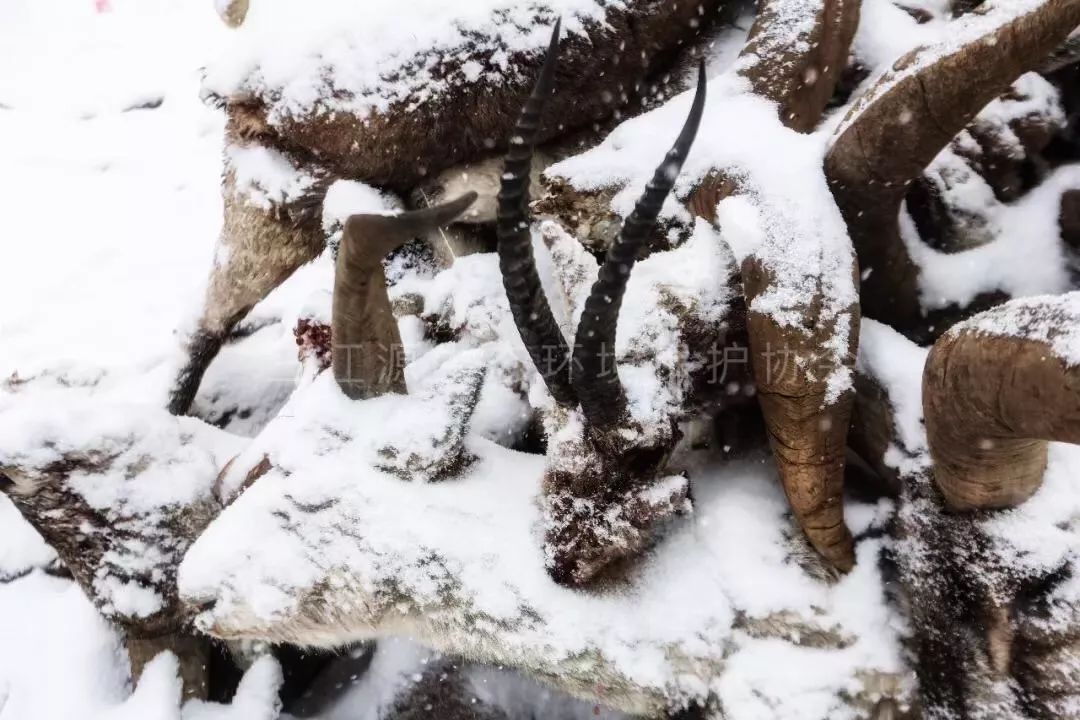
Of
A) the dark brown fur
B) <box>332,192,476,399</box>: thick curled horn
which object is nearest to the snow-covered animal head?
<box>332,192,476,399</box>: thick curled horn

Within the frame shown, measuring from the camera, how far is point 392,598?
8.34ft

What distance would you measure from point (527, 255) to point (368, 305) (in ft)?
3.04

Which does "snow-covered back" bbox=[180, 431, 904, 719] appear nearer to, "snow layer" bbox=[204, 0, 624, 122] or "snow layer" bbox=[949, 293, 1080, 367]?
"snow layer" bbox=[949, 293, 1080, 367]

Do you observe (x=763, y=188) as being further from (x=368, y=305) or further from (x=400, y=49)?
(x=400, y=49)

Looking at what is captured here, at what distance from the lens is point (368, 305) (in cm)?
261

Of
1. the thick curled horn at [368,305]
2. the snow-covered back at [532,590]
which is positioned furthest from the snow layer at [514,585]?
the thick curled horn at [368,305]

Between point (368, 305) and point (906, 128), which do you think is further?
point (368, 305)

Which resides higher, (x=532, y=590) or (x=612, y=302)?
(x=612, y=302)

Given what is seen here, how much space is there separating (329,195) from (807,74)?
2.29 meters

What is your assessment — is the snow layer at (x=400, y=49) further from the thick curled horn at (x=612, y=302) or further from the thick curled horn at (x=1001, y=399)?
the thick curled horn at (x=1001, y=399)

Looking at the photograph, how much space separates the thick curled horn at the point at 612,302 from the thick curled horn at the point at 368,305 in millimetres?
479

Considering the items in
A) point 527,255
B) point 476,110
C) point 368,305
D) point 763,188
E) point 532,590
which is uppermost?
point 527,255

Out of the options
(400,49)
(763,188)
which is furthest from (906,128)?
(400,49)

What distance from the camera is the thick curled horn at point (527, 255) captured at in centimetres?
164
